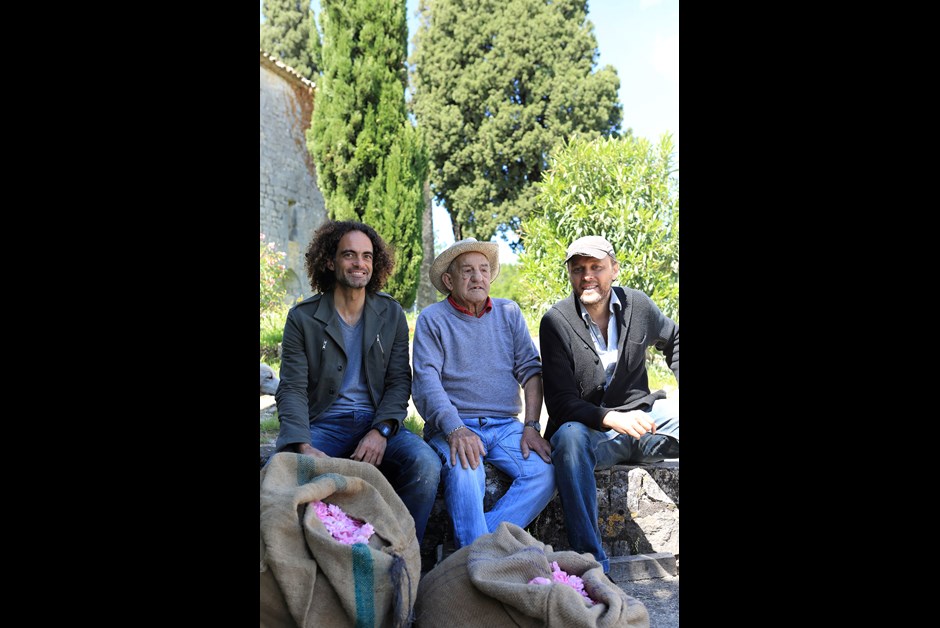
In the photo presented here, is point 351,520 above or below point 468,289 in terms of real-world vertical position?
below

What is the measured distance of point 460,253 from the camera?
321 centimetres

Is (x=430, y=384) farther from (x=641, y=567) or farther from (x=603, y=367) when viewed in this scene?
(x=641, y=567)

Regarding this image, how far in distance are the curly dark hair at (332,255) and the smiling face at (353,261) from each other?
0.16 ft

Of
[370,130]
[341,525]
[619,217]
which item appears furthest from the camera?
[370,130]

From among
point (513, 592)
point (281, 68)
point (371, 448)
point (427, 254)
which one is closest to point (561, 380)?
point (371, 448)

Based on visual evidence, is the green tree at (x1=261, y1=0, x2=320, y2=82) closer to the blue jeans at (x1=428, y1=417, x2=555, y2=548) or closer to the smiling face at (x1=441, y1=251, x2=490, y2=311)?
the smiling face at (x1=441, y1=251, x2=490, y2=311)

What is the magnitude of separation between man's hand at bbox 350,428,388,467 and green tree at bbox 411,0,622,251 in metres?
13.8

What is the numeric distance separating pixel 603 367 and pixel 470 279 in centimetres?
70

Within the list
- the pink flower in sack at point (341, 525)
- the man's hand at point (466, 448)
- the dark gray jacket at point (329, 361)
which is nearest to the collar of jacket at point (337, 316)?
the dark gray jacket at point (329, 361)

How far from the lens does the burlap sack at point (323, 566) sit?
6.19ft
